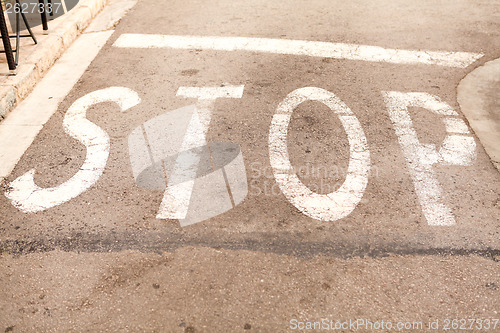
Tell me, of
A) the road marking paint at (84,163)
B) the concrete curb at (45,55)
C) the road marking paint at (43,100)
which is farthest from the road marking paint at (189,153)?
the concrete curb at (45,55)

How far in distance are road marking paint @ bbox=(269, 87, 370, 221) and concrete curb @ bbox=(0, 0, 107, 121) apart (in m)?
2.95

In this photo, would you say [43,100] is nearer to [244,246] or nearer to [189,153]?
[189,153]

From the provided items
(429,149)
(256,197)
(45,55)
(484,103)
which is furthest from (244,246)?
(45,55)

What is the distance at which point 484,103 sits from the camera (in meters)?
5.76

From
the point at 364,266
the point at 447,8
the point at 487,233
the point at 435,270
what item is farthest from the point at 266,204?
the point at 447,8

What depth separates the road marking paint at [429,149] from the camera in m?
4.20

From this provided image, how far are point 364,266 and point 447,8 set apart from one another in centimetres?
654

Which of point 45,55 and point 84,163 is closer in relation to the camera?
point 84,163

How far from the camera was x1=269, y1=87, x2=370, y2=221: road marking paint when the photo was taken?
4.17 m

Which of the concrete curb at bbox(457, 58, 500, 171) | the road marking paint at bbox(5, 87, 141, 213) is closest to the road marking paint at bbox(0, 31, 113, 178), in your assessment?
the road marking paint at bbox(5, 87, 141, 213)

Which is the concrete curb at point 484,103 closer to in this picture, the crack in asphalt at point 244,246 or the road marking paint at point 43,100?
the crack in asphalt at point 244,246

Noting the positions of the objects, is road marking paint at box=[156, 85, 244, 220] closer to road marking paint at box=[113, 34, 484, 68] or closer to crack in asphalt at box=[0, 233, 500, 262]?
crack in asphalt at box=[0, 233, 500, 262]

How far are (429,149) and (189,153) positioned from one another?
2.40 meters

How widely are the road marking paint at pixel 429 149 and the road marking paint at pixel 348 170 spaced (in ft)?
1.48
